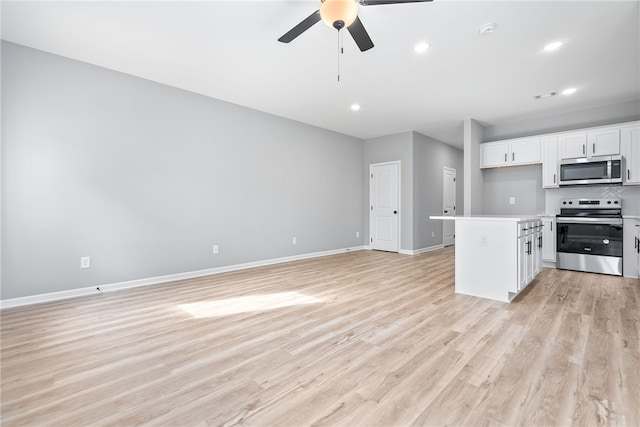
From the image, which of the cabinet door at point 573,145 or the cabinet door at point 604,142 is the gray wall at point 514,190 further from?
the cabinet door at point 604,142

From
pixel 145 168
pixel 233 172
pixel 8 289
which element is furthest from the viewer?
pixel 233 172

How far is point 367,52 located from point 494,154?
3.72 meters

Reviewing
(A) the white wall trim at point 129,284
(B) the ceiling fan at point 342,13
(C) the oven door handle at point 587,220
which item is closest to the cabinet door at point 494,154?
(C) the oven door handle at point 587,220

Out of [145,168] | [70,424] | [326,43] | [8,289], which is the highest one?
[326,43]

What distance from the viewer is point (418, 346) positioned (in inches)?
82.0

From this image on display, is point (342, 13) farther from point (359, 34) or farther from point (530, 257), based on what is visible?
point (530, 257)

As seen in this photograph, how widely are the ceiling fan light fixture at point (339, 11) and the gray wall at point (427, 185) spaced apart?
4551 millimetres

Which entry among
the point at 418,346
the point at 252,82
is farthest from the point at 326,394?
the point at 252,82

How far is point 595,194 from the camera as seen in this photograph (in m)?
4.61

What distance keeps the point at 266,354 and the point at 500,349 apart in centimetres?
167

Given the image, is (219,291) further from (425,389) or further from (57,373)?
(425,389)

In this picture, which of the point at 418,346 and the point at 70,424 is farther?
the point at 418,346

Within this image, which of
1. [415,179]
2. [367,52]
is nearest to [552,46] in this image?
[367,52]

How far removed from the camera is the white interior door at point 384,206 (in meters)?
6.46
